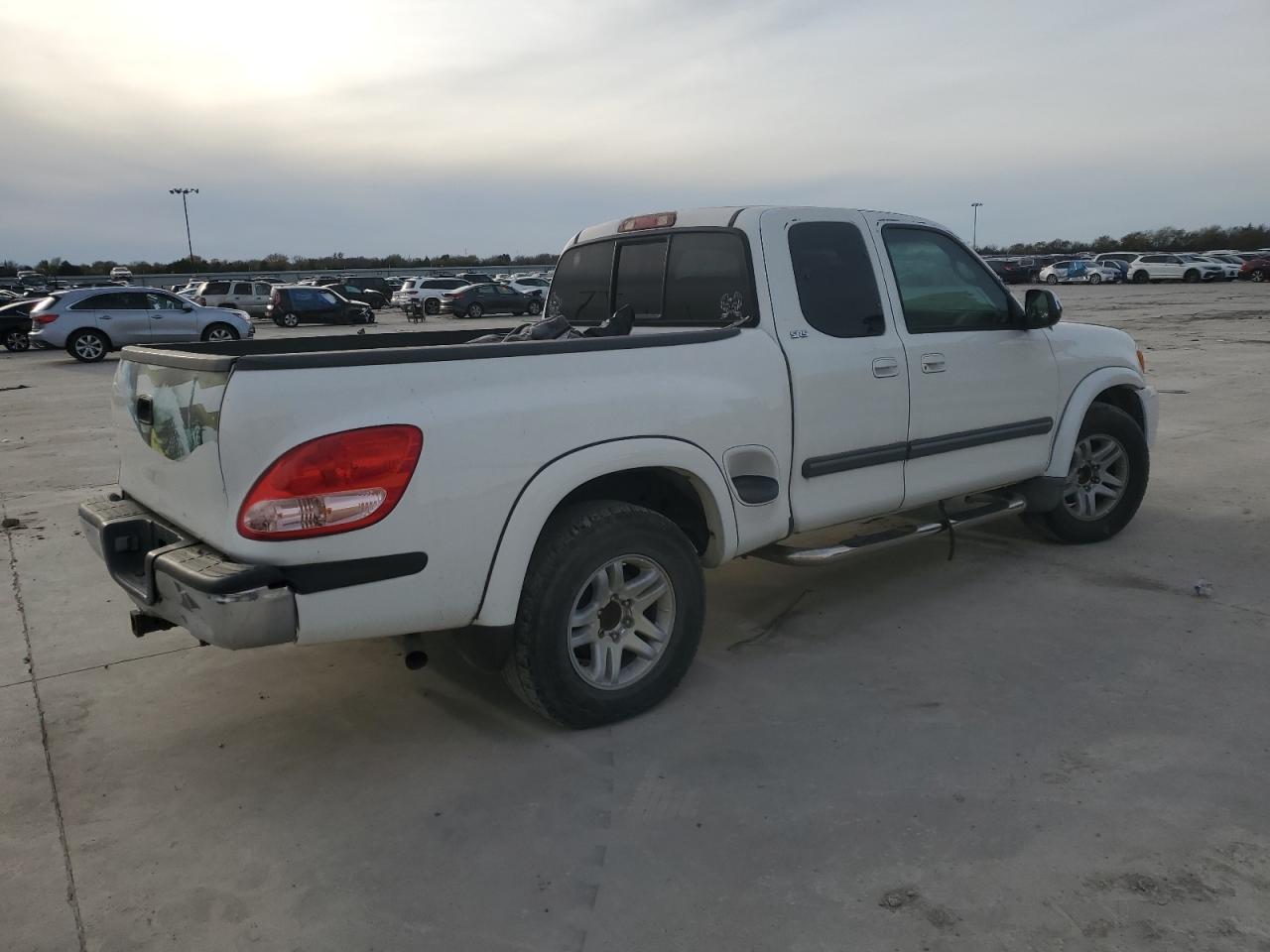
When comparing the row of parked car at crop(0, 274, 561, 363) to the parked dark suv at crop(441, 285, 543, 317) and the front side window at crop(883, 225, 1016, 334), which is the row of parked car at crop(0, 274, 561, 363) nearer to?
the parked dark suv at crop(441, 285, 543, 317)

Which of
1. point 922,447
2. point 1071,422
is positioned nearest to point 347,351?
point 922,447

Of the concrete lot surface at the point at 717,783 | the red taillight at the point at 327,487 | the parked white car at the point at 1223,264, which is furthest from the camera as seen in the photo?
the parked white car at the point at 1223,264

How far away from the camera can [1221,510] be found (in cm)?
637

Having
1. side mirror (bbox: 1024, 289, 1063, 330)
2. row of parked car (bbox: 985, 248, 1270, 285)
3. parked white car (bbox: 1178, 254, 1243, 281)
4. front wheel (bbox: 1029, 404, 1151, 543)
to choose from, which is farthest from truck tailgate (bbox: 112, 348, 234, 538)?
parked white car (bbox: 1178, 254, 1243, 281)

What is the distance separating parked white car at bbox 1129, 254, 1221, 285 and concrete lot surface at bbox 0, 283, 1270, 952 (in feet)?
157

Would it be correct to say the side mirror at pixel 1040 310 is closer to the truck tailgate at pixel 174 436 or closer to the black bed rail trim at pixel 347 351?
the black bed rail trim at pixel 347 351

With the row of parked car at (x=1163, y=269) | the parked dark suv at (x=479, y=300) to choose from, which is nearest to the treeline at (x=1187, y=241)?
the row of parked car at (x=1163, y=269)

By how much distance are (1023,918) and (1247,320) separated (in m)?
25.5

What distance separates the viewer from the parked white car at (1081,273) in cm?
4876

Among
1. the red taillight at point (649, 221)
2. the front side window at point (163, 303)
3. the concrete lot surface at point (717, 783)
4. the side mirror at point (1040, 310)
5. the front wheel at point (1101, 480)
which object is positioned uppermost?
the red taillight at point (649, 221)

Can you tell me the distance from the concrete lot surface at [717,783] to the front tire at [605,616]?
18 centimetres

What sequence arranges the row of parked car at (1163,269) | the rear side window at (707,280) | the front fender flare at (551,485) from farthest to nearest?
the row of parked car at (1163,269)
the rear side window at (707,280)
the front fender flare at (551,485)

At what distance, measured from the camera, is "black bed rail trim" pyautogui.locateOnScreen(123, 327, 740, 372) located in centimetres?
288

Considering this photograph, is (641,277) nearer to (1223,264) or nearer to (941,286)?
(941,286)
